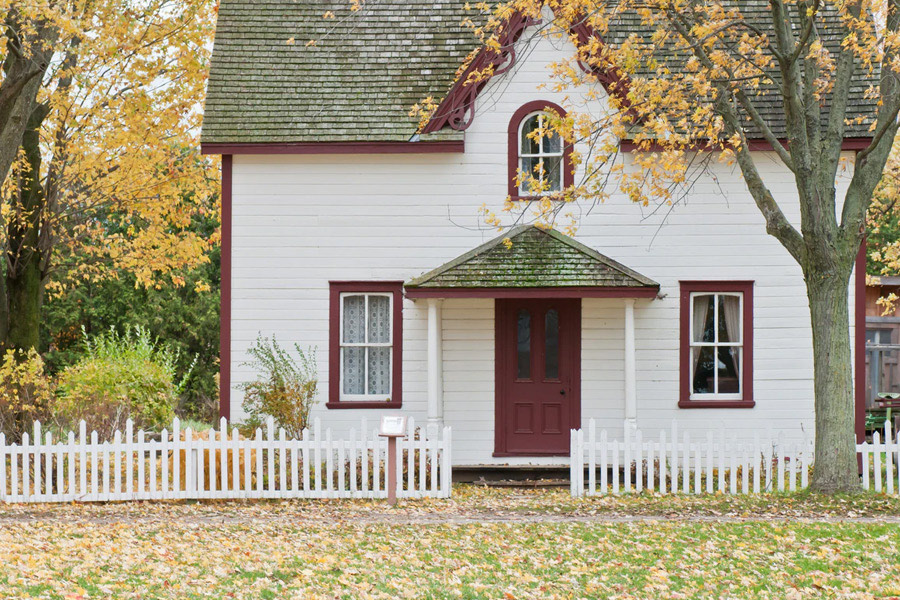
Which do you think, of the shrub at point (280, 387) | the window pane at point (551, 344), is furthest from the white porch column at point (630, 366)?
the shrub at point (280, 387)

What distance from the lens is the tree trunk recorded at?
13.0 meters

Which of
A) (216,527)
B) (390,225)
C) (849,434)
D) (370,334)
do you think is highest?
(390,225)

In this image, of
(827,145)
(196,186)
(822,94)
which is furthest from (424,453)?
(196,186)

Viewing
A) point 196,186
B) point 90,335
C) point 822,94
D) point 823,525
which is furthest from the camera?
point 90,335

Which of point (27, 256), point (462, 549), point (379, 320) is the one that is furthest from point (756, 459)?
point (27, 256)

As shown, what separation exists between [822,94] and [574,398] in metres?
6.04

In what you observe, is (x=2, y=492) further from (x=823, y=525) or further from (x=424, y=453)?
(x=823, y=525)

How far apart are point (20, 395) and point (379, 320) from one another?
5422 millimetres

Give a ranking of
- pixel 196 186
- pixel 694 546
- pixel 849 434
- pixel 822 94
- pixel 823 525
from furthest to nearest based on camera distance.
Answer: pixel 196 186 → pixel 822 94 → pixel 849 434 → pixel 823 525 → pixel 694 546

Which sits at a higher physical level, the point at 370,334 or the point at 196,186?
the point at 196,186

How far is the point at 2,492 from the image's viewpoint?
13469 mm

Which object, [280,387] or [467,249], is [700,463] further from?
[280,387]

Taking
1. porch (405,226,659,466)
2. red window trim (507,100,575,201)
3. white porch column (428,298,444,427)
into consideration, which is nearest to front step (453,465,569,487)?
porch (405,226,659,466)

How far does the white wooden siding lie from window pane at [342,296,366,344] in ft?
1.20
